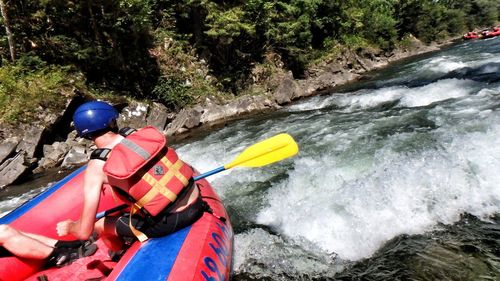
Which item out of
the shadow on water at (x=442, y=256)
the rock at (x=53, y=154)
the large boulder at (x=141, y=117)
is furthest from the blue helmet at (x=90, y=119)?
the large boulder at (x=141, y=117)

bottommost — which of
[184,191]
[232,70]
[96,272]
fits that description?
[232,70]

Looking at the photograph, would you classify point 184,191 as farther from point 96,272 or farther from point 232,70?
point 232,70

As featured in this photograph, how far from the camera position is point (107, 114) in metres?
2.57

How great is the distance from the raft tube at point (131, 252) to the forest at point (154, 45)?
340 inches

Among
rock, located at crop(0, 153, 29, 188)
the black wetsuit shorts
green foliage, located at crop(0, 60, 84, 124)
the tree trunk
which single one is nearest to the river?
the black wetsuit shorts

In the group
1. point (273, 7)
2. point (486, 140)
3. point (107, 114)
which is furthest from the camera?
point (273, 7)

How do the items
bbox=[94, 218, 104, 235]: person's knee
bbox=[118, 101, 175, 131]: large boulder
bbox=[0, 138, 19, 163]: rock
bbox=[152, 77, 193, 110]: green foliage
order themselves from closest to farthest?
bbox=[94, 218, 104, 235]: person's knee, bbox=[0, 138, 19, 163]: rock, bbox=[118, 101, 175, 131]: large boulder, bbox=[152, 77, 193, 110]: green foliage

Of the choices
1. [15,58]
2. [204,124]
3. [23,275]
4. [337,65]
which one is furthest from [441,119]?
[337,65]

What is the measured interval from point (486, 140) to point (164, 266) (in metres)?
4.28

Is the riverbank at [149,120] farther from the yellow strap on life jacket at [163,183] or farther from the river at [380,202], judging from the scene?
the yellow strap on life jacket at [163,183]

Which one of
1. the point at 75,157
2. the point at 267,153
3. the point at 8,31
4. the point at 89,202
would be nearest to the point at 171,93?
the point at 75,157

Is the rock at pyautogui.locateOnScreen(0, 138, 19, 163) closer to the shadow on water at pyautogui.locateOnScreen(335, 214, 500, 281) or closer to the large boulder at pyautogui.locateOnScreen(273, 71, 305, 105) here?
the large boulder at pyautogui.locateOnScreen(273, 71, 305, 105)

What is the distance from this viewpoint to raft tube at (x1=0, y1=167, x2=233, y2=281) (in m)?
2.38

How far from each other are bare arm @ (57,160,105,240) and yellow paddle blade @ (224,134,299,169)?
62.4 inches
